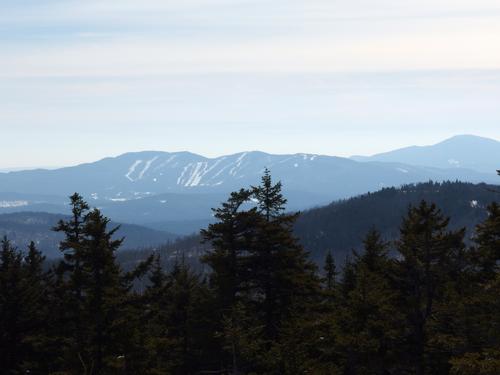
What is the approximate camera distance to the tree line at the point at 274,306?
27062mm

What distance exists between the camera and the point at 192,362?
167 ft

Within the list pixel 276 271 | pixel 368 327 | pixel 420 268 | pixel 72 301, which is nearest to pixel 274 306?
pixel 276 271

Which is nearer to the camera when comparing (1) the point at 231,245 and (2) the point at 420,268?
(2) the point at 420,268

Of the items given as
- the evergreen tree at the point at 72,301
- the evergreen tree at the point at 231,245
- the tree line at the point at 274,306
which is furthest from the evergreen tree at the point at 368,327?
the evergreen tree at the point at 72,301

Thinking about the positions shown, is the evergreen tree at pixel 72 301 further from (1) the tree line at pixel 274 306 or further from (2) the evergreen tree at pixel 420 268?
(2) the evergreen tree at pixel 420 268

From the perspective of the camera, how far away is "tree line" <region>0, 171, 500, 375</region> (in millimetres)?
27062

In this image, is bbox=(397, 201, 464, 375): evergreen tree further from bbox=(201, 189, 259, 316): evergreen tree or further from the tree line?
bbox=(201, 189, 259, 316): evergreen tree

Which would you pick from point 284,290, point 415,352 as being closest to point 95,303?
point 284,290

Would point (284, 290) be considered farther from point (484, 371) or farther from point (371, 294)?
point (484, 371)

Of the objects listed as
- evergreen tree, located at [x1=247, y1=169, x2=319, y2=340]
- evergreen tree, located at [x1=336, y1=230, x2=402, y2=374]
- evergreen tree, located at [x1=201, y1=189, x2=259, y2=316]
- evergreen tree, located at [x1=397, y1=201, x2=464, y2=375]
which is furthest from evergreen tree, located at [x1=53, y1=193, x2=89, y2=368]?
evergreen tree, located at [x1=397, y1=201, x2=464, y2=375]

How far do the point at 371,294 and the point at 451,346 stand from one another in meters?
3.75

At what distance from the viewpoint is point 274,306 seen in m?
33.0

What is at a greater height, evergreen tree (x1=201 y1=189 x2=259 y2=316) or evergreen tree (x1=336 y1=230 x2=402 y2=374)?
evergreen tree (x1=201 y1=189 x2=259 y2=316)

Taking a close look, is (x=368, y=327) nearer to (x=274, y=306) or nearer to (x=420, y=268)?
(x=420, y=268)
